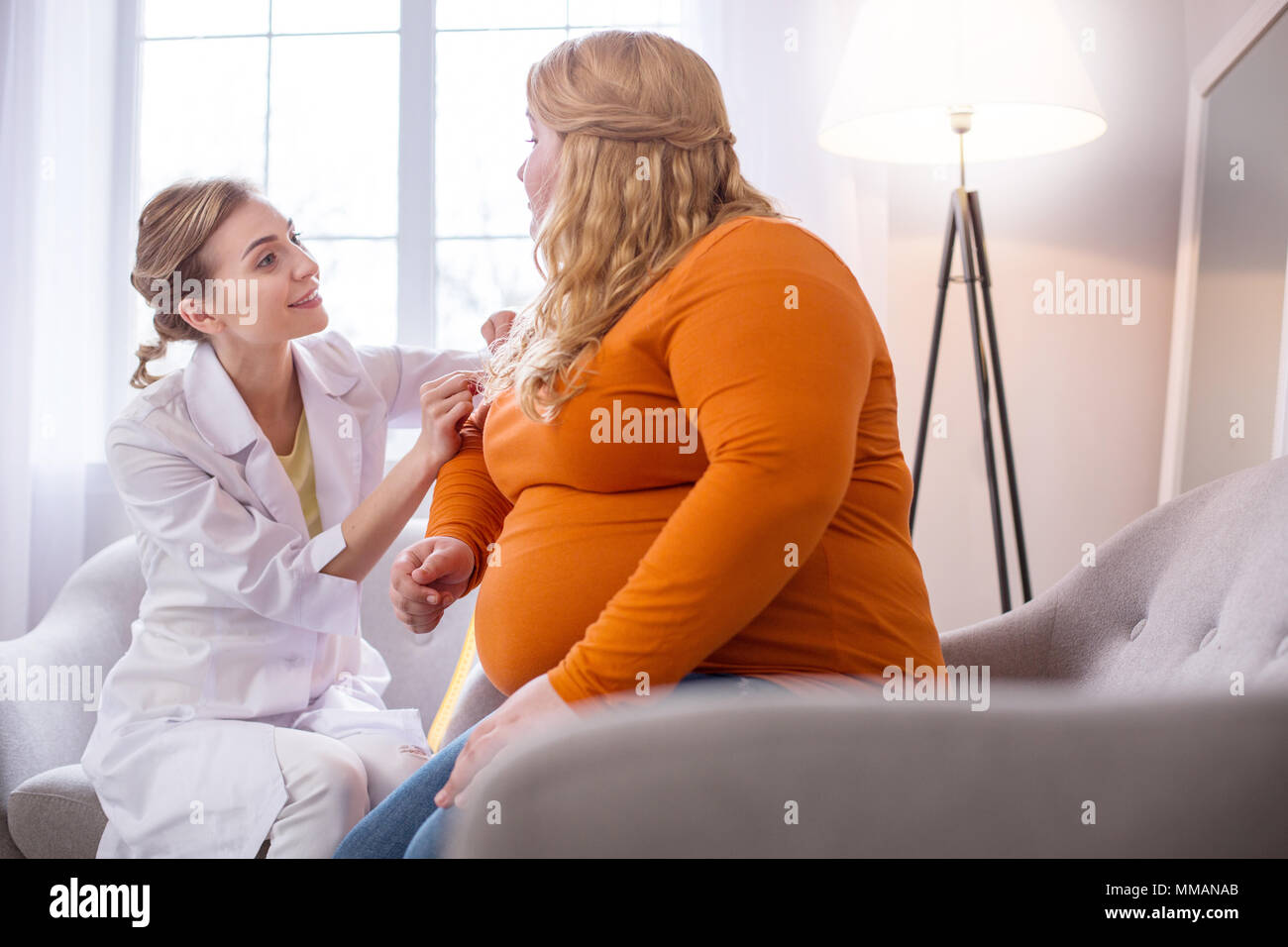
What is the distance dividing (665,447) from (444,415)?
19.0 inches

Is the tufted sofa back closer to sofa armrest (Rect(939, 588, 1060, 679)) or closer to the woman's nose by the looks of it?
sofa armrest (Rect(939, 588, 1060, 679))

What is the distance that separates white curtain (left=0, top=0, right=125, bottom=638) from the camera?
96.7 inches

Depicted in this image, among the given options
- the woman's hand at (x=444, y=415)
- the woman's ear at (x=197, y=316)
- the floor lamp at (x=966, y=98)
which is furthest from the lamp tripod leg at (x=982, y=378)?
the woman's ear at (x=197, y=316)

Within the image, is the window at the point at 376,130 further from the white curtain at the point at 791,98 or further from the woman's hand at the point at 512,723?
the woman's hand at the point at 512,723

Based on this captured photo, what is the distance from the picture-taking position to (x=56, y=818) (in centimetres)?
140

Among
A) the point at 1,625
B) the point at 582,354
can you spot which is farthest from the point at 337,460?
the point at 1,625

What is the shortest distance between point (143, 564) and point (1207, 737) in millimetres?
1355

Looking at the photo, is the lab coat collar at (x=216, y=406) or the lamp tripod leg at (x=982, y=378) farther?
the lamp tripod leg at (x=982, y=378)

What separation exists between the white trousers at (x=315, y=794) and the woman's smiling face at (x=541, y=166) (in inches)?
28.2

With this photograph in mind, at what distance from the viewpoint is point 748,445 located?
81 cm

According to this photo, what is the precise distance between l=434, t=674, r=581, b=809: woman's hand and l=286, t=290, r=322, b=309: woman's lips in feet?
2.83

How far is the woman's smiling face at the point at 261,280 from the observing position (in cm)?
151

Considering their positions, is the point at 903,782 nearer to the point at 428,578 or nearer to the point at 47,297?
the point at 428,578

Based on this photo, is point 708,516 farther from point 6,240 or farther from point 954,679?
point 6,240
